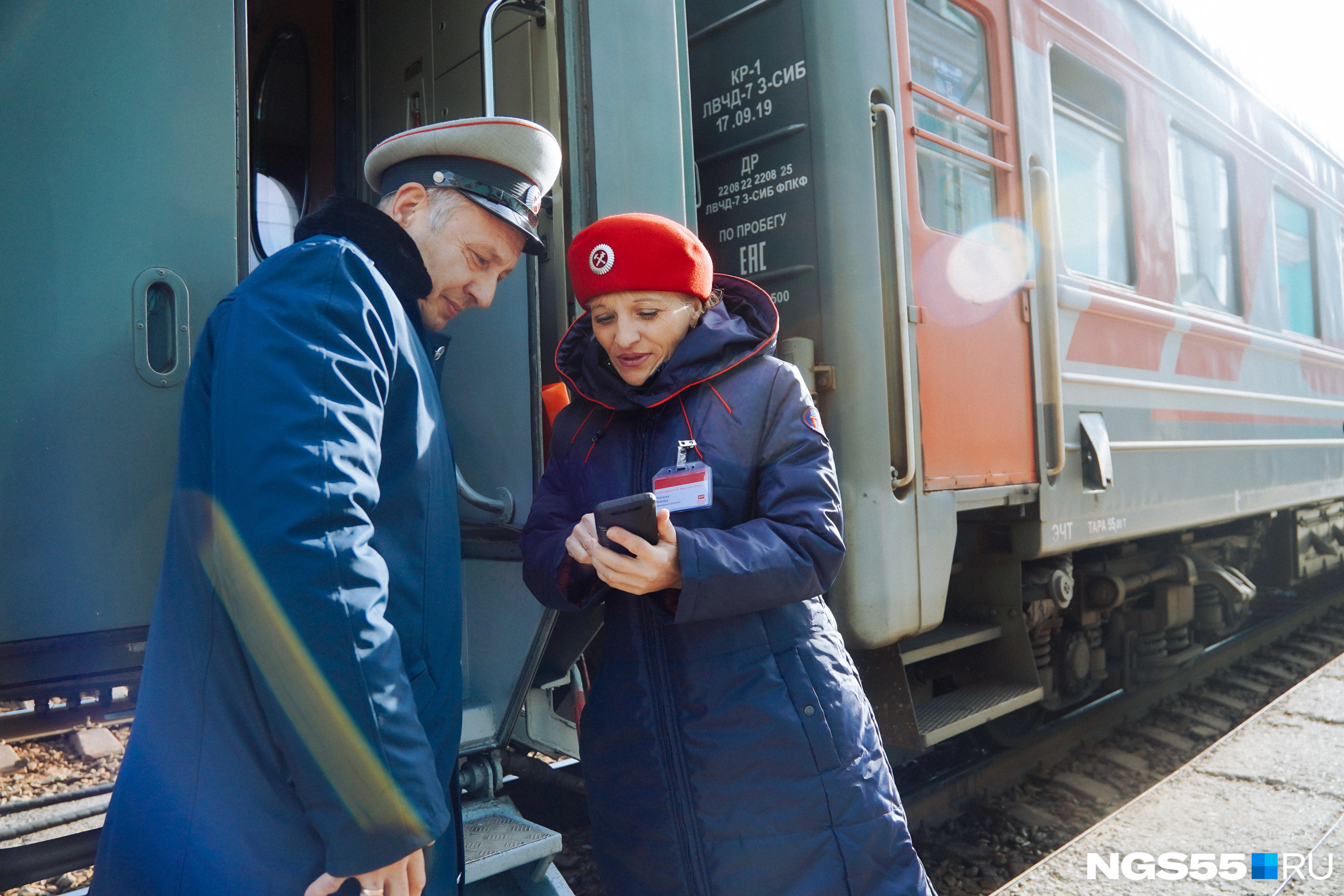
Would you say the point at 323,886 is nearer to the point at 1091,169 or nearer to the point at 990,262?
the point at 990,262

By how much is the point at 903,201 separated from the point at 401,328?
1.82m

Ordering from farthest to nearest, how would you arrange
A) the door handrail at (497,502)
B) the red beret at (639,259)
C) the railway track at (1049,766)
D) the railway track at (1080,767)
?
the railway track at (1080,767), the railway track at (1049,766), the door handrail at (497,502), the red beret at (639,259)

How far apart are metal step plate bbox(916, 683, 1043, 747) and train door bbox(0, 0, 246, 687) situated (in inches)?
85.0

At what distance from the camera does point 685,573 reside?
4.51 ft

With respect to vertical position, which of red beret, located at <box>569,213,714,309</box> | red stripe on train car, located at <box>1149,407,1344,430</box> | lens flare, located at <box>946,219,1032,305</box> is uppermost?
lens flare, located at <box>946,219,1032,305</box>

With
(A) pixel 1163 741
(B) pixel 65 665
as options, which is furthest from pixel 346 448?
(A) pixel 1163 741

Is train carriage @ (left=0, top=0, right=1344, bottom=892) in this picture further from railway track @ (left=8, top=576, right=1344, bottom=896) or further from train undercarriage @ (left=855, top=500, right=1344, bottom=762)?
railway track @ (left=8, top=576, right=1344, bottom=896)

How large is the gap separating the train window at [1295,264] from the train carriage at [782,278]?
3.51 ft

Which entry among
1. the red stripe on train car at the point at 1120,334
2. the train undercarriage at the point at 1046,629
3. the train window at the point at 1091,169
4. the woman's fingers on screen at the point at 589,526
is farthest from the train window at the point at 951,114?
the woman's fingers on screen at the point at 589,526

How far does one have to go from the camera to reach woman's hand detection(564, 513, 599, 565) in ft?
4.75

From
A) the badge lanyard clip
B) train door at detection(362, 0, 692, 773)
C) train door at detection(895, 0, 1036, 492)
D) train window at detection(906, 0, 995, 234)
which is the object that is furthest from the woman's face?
train window at detection(906, 0, 995, 234)

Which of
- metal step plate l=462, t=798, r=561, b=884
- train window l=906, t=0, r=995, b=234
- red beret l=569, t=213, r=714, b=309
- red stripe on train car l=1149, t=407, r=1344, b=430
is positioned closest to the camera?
red beret l=569, t=213, r=714, b=309

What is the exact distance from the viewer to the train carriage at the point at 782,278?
1.46 meters

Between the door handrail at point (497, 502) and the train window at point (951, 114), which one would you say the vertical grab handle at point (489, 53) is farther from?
the train window at point (951, 114)
